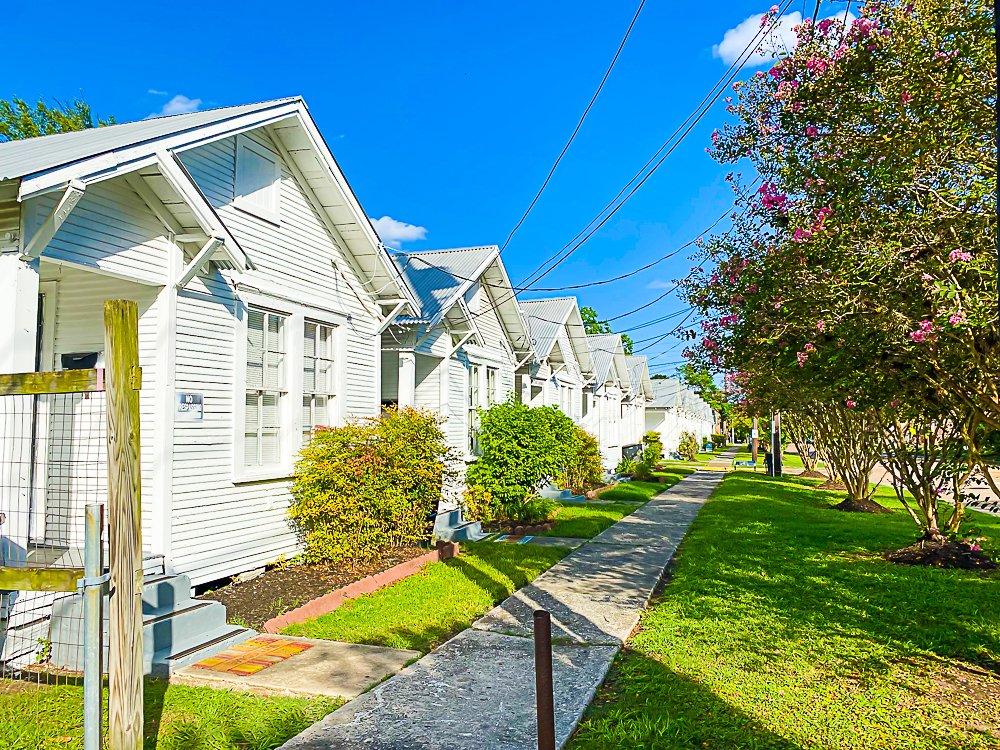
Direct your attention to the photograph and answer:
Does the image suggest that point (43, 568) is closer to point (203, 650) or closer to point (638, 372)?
point (203, 650)

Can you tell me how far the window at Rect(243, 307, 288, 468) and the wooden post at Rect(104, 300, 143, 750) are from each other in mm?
4907

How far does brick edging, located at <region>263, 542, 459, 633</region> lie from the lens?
732 cm

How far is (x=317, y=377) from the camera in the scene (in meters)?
10.5

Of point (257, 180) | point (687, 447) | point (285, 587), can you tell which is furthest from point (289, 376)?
point (687, 447)

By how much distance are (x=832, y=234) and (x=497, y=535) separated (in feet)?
30.5

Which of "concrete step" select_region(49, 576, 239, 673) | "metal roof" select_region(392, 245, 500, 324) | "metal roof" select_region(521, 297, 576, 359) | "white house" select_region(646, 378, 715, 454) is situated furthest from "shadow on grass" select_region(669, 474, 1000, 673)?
"white house" select_region(646, 378, 715, 454)

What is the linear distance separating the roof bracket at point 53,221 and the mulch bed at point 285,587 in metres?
3.68

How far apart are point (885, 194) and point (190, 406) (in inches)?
264

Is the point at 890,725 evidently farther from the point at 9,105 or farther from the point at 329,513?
the point at 9,105

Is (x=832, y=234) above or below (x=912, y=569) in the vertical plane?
above

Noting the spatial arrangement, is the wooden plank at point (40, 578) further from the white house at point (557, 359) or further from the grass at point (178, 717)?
the white house at point (557, 359)

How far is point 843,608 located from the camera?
8.21m

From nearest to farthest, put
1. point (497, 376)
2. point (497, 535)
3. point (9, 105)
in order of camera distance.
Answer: point (497, 535), point (497, 376), point (9, 105)

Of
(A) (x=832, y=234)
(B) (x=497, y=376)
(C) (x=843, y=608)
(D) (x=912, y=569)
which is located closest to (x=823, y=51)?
(A) (x=832, y=234)
